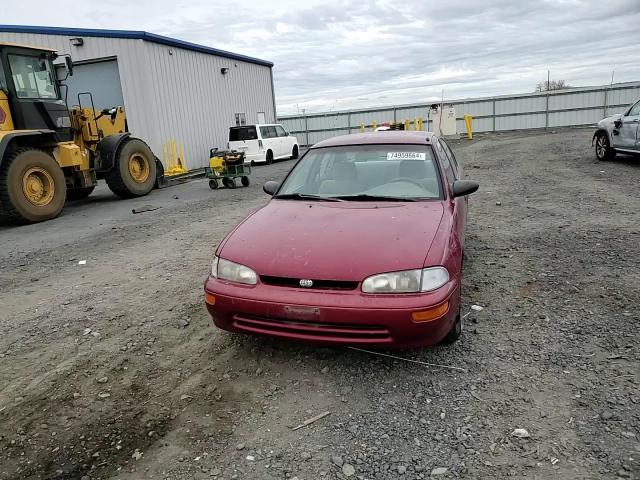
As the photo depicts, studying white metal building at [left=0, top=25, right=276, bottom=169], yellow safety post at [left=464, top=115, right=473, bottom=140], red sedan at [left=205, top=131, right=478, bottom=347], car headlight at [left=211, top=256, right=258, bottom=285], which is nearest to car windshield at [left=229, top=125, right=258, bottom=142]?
white metal building at [left=0, top=25, right=276, bottom=169]

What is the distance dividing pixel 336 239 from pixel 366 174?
128cm

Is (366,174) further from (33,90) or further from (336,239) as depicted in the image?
(33,90)

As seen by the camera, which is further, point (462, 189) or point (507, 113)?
point (507, 113)

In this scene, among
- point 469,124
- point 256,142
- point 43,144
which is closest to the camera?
point 43,144

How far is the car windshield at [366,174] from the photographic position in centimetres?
414

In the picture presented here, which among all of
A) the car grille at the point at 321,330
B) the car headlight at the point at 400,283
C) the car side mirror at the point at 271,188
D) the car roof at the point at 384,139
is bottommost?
the car grille at the point at 321,330

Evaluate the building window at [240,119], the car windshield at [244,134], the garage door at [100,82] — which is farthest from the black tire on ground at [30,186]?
the building window at [240,119]

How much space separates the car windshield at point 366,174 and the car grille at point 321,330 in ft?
4.66

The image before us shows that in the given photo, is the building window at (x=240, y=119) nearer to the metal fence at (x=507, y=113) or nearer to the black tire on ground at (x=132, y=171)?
the metal fence at (x=507, y=113)

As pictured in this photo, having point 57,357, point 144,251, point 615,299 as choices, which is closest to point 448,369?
point 615,299

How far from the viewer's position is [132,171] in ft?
39.7

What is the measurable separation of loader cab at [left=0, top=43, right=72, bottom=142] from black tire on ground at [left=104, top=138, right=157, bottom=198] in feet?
4.20

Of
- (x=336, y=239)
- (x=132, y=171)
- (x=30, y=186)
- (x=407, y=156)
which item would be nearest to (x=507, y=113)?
(x=132, y=171)

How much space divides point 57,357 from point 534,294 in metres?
3.95
